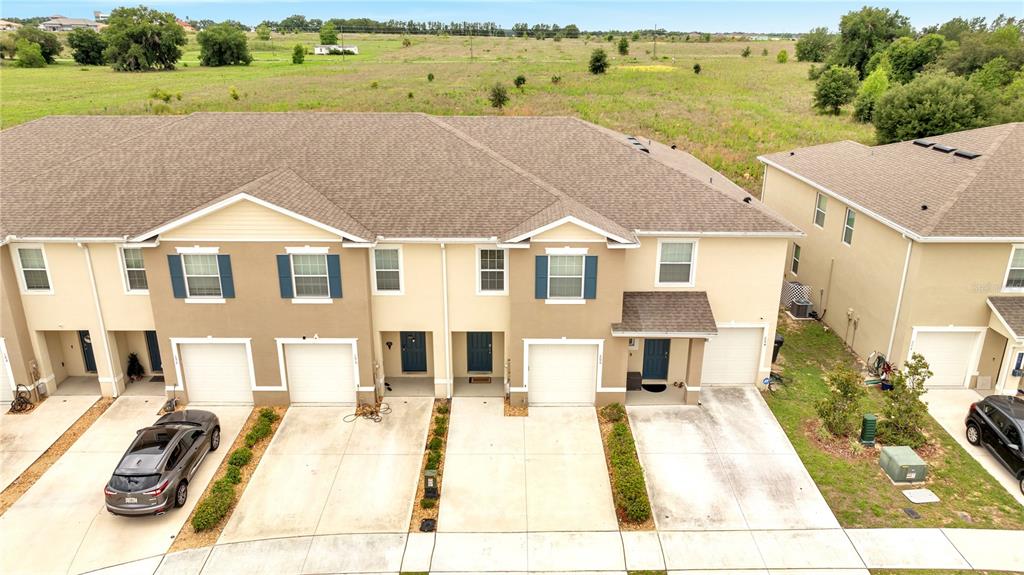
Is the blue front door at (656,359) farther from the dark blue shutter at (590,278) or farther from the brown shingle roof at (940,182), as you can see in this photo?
the brown shingle roof at (940,182)

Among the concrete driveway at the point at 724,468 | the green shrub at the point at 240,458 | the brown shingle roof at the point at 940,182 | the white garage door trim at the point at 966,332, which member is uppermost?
the brown shingle roof at the point at 940,182

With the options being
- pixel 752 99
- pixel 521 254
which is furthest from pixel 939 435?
pixel 752 99

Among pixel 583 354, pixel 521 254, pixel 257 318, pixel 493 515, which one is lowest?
pixel 493 515

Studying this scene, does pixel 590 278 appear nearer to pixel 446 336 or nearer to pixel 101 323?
pixel 446 336

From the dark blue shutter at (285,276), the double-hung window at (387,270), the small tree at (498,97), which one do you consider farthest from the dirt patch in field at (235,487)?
the small tree at (498,97)

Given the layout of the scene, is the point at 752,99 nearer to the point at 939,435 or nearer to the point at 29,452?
the point at 939,435

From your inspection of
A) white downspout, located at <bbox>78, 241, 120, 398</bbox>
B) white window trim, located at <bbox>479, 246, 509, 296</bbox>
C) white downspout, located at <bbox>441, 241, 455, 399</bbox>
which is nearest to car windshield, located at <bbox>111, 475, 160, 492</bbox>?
white downspout, located at <bbox>78, 241, 120, 398</bbox>
